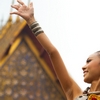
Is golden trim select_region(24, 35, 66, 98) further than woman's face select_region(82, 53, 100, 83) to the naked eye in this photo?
Yes

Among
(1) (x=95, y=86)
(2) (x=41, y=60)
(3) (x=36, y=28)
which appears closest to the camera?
(1) (x=95, y=86)

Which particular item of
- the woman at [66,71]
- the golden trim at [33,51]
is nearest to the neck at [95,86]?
the woman at [66,71]

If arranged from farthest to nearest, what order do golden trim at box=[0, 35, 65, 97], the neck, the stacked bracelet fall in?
golden trim at box=[0, 35, 65, 97]
the stacked bracelet
the neck

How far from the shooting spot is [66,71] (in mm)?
1486

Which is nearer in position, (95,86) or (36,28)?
(95,86)

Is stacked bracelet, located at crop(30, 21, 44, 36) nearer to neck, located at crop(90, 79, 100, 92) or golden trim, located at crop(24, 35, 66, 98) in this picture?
neck, located at crop(90, 79, 100, 92)

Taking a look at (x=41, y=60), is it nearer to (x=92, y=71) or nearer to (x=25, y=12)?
(x=25, y=12)

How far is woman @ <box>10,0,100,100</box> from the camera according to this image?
1.39m

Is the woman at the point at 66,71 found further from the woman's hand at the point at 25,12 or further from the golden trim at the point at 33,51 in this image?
the golden trim at the point at 33,51

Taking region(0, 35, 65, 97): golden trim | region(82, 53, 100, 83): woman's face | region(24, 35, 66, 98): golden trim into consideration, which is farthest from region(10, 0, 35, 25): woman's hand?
region(24, 35, 66, 98): golden trim

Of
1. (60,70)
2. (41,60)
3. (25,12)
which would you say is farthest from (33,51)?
(60,70)

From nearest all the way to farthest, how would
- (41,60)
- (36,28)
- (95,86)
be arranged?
1. (95,86)
2. (36,28)
3. (41,60)

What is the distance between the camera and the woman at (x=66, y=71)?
4.57ft

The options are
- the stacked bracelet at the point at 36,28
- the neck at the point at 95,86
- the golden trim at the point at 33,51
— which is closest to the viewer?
the neck at the point at 95,86
